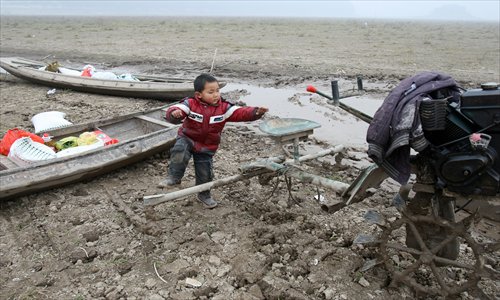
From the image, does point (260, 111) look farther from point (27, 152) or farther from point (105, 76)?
point (105, 76)

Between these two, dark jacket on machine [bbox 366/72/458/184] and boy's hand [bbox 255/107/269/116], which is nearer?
dark jacket on machine [bbox 366/72/458/184]

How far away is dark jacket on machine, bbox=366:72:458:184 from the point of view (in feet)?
8.11

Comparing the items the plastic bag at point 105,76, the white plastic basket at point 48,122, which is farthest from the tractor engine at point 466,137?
the plastic bag at point 105,76

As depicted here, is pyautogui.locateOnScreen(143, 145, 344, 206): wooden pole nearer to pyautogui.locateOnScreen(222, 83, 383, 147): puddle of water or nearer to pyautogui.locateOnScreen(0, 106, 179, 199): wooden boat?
pyautogui.locateOnScreen(0, 106, 179, 199): wooden boat

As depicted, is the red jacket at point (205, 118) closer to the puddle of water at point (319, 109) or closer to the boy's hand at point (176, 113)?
the boy's hand at point (176, 113)

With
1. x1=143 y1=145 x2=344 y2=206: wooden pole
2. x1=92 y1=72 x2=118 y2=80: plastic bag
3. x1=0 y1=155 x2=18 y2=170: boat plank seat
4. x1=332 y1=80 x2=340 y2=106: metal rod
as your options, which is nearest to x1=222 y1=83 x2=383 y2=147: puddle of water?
x1=92 y1=72 x2=118 y2=80: plastic bag

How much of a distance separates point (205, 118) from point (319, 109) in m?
4.75

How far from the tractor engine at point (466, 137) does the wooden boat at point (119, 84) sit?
5.62 meters

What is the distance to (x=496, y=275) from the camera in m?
2.57

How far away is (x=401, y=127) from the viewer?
2.48 m

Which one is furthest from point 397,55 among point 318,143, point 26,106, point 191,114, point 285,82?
point 191,114

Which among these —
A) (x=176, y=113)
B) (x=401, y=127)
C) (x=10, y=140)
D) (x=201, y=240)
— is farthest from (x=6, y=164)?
(x=401, y=127)

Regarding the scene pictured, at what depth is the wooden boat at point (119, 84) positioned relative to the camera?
28.0ft

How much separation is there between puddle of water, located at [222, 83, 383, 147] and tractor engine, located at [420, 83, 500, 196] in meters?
3.95
